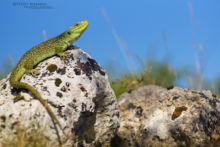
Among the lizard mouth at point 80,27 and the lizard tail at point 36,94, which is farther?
the lizard mouth at point 80,27

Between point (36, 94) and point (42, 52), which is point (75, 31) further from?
point (36, 94)

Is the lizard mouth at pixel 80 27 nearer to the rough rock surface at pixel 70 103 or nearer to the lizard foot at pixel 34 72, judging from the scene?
the rough rock surface at pixel 70 103

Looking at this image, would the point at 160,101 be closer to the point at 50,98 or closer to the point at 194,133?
the point at 194,133

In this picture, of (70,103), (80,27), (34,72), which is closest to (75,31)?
(80,27)

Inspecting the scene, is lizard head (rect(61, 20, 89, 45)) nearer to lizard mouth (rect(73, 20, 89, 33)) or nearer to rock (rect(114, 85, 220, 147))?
lizard mouth (rect(73, 20, 89, 33))

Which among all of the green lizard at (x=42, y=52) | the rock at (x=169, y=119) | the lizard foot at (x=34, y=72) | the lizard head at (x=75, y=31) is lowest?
the rock at (x=169, y=119)

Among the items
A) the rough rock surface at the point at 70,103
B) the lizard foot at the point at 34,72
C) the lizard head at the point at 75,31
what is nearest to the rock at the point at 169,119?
the rough rock surface at the point at 70,103

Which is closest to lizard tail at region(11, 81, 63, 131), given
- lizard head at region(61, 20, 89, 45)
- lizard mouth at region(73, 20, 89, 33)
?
lizard head at region(61, 20, 89, 45)
